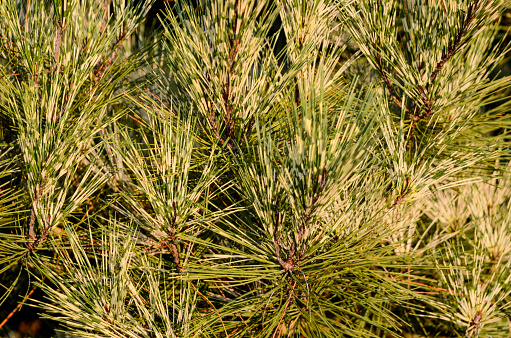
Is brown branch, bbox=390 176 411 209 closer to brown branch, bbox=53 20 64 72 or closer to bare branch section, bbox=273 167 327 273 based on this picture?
bare branch section, bbox=273 167 327 273

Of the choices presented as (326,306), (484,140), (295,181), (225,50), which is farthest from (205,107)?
(484,140)

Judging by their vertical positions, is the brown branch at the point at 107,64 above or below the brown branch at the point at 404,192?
above

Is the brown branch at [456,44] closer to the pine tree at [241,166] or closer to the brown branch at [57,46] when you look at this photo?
the pine tree at [241,166]

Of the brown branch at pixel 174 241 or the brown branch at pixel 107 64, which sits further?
the brown branch at pixel 107 64

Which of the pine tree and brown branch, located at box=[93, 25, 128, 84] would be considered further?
brown branch, located at box=[93, 25, 128, 84]

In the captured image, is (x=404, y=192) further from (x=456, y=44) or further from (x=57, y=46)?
(x=57, y=46)

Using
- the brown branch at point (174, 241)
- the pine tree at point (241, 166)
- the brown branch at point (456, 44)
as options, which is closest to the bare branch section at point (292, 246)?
the pine tree at point (241, 166)

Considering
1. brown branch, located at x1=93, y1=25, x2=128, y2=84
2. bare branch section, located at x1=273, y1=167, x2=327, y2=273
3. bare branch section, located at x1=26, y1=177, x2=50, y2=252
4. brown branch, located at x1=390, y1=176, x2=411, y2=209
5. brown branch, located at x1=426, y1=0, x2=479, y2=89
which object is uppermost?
brown branch, located at x1=426, y1=0, x2=479, y2=89

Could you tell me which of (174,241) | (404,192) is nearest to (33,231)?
(174,241)

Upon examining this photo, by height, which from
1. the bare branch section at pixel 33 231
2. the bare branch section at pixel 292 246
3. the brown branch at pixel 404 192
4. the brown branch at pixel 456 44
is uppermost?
the brown branch at pixel 456 44

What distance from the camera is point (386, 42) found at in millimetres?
510

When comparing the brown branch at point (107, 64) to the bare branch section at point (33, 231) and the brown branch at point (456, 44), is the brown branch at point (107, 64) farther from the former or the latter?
the brown branch at point (456, 44)

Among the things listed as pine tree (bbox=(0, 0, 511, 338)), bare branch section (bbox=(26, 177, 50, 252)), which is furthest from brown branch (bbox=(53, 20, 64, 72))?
bare branch section (bbox=(26, 177, 50, 252))

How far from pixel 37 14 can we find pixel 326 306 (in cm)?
57
